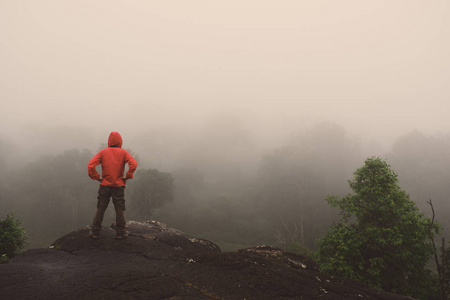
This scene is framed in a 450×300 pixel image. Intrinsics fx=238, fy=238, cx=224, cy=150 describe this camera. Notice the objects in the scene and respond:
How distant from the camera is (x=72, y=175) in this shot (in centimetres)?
8362

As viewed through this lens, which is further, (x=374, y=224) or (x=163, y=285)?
(x=374, y=224)

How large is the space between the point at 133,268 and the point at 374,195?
80.5ft

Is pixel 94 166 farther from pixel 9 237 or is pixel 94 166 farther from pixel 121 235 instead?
pixel 9 237

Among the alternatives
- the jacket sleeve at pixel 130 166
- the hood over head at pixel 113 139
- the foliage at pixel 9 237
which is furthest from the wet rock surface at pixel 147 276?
the foliage at pixel 9 237

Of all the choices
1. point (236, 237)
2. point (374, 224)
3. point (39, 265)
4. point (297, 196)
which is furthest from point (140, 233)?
point (297, 196)

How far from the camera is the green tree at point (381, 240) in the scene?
21219 mm

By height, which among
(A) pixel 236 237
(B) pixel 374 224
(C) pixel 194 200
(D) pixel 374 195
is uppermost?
(D) pixel 374 195

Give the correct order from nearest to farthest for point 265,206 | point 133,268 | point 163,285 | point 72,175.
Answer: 1. point 163,285
2. point 133,268
3. point 72,175
4. point 265,206

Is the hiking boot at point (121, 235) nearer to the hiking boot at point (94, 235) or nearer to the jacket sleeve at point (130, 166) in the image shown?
the hiking boot at point (94, 235)

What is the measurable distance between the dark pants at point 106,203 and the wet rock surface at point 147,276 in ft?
1.86

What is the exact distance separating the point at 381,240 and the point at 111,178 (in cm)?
2324

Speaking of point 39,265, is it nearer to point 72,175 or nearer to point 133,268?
point 133,268

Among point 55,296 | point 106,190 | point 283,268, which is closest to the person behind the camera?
point 55,296

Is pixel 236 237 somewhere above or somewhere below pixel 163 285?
below
